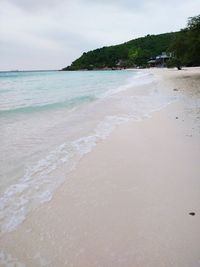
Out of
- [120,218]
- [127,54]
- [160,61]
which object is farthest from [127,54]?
[120,218]

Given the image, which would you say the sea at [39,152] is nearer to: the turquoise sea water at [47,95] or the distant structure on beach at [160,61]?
the turquoise sea water at [47,95]

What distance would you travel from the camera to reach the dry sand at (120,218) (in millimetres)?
2693

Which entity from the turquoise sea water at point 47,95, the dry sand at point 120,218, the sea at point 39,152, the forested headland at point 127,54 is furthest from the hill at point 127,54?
the dry sand at point 120,218

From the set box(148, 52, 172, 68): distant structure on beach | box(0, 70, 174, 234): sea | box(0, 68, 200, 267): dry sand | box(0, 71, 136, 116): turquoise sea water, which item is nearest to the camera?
box(0, 68, 200, 267): dry sand

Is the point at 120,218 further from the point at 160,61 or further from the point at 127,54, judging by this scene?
the point at 127,54

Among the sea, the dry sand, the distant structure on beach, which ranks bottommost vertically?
the distant structure on beach

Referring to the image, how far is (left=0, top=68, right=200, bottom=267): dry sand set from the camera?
269 cm

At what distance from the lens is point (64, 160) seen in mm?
5613

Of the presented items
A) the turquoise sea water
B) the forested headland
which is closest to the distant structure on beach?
the forested headland

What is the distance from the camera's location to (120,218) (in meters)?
3.31

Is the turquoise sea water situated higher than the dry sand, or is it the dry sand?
→ the dry sand

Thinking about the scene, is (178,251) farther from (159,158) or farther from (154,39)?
(154,39)

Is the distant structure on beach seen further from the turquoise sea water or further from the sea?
the sea

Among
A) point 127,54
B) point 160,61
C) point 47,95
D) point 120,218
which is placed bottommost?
point 160,61
